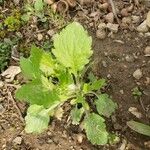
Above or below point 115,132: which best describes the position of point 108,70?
above

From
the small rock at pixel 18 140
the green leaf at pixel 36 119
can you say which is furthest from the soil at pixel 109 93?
the green leaf at pixel 36 119

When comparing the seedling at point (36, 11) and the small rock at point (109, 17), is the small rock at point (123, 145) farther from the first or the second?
the seedling at point (36, 11)

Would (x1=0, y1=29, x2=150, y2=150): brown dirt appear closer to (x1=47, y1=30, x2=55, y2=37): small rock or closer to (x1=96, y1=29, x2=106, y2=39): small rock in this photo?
(x1=96, y1=29, x2=106, y2=39): small rock

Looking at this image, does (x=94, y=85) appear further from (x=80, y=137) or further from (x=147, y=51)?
(x=147, y=51)

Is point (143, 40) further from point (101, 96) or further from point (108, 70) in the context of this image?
point (101, 96)

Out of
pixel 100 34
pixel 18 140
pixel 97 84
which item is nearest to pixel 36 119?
pixel 18 140

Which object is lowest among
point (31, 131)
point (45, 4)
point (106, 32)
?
point (31, 131)

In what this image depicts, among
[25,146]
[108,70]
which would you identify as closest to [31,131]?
[25,146]

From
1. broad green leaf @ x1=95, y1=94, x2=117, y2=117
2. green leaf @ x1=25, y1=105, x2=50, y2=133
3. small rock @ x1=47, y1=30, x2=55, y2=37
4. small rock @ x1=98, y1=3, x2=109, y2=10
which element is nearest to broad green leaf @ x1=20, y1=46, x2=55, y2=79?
green leaf @ x1=25, y1=105, x2=50, y2=133

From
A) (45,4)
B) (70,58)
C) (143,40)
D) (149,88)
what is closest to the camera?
(70,58)
